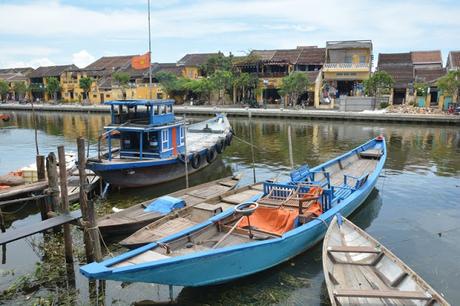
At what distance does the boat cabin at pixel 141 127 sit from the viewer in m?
17.3

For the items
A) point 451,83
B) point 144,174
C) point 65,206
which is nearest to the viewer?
point 65,206

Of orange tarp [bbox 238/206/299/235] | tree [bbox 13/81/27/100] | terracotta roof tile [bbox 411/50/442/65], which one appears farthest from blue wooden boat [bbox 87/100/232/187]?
tree [bbox 13/81/27/100]

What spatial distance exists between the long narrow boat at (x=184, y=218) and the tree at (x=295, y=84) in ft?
114

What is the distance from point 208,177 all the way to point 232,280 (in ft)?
39.8

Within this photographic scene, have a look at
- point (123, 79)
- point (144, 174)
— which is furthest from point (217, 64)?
point (144, 174)

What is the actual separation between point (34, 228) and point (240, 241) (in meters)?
5.07

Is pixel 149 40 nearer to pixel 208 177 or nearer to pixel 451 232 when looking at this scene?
pixel 208 177

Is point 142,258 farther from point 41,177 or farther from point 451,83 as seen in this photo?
point 451,83

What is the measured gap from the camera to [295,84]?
47.5 m

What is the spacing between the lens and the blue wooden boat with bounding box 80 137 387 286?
24.7 feet

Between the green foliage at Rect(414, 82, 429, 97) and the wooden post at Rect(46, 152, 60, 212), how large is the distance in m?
43.6

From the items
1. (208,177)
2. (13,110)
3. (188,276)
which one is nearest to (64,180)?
(188,276)

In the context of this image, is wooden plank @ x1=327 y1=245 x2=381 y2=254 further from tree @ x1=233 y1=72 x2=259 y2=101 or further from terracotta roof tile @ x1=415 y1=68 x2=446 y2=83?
tree @ x1=233 y1=72 x2=259 y2=101

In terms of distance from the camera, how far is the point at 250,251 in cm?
871
